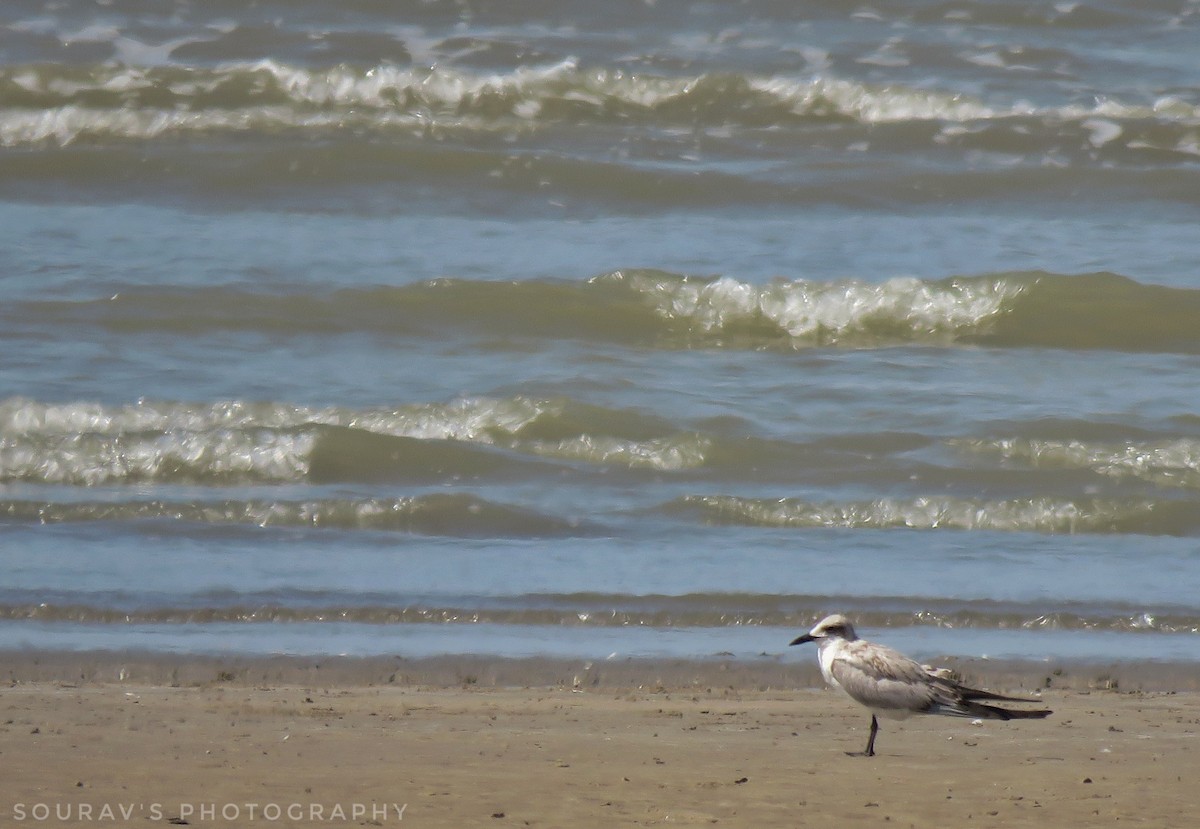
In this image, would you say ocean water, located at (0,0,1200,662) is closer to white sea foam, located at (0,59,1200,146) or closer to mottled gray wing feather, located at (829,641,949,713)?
white sea foam, located at (0,59,1200,146)

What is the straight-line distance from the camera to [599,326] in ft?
31.9

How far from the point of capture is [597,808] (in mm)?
3281

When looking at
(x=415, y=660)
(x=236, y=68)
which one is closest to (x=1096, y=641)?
(x=415, y=660)

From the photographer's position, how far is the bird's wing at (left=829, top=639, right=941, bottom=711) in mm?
3846

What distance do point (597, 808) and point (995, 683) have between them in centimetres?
173

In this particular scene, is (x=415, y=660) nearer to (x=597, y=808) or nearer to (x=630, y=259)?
(x=597, y=808)

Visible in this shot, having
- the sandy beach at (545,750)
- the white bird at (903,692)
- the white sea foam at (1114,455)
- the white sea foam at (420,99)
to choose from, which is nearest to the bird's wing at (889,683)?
the white bird at (903,692)

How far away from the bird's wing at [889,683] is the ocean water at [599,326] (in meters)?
1.12

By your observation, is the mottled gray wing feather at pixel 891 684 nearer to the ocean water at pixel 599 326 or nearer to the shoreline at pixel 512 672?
the shoreline at pixel 512 672

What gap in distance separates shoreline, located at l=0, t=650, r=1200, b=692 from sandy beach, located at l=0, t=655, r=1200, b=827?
0.01 metres

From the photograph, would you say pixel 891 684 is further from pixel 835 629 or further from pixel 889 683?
pixel 835 629

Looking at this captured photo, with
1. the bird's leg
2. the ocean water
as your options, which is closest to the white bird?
the bird's leg

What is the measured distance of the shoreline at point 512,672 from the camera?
4.56m

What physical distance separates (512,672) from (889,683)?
128cm
